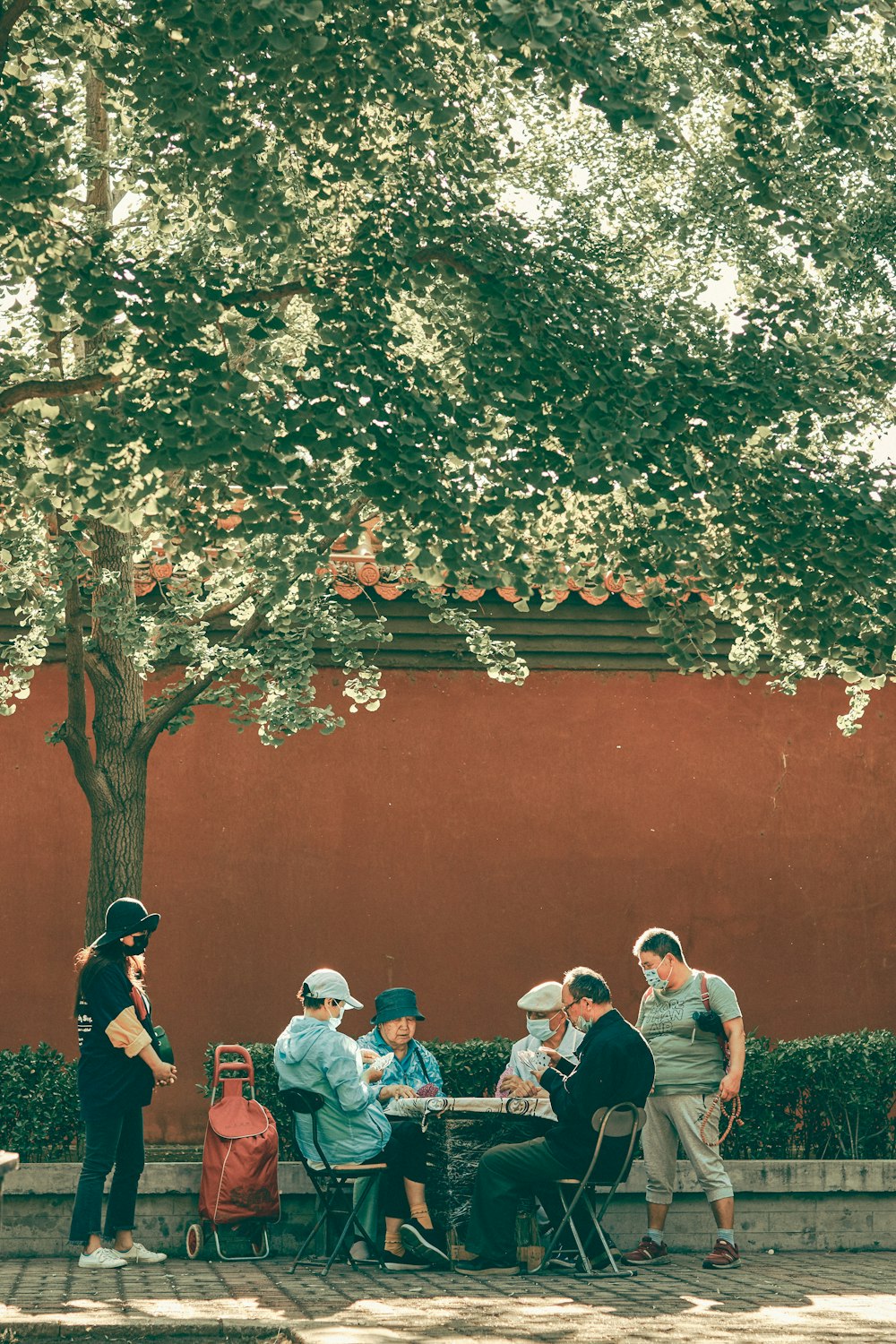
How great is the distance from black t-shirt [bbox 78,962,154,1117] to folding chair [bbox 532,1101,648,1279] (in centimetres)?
218

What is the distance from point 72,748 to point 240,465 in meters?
3.37

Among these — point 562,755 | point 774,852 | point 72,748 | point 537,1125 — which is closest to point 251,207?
point 72,748

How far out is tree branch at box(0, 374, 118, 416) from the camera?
6.96 metres

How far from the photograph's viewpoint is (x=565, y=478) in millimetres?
6980

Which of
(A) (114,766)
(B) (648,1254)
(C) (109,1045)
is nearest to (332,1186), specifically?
(C) (109,1045)

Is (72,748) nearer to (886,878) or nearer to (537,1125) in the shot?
(537,1125)

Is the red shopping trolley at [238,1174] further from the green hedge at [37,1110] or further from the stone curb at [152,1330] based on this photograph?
the stone curb at [152,1330]

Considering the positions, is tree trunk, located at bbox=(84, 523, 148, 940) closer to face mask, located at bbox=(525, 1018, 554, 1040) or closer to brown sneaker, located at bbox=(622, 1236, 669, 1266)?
face mask, located at bbox=(525, 1018, 554, 1040)

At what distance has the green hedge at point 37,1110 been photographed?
861 cm

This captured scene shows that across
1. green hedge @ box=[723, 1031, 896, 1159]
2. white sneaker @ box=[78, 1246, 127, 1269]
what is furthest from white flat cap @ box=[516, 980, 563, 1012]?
white sneaker @ box=[78, 1246, 127, 1269]

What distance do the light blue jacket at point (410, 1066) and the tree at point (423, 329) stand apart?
2256 mm

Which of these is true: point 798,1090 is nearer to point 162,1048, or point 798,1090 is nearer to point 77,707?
point 162,1048

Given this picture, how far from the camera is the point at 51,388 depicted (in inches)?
277

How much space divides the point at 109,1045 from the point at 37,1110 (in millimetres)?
930
